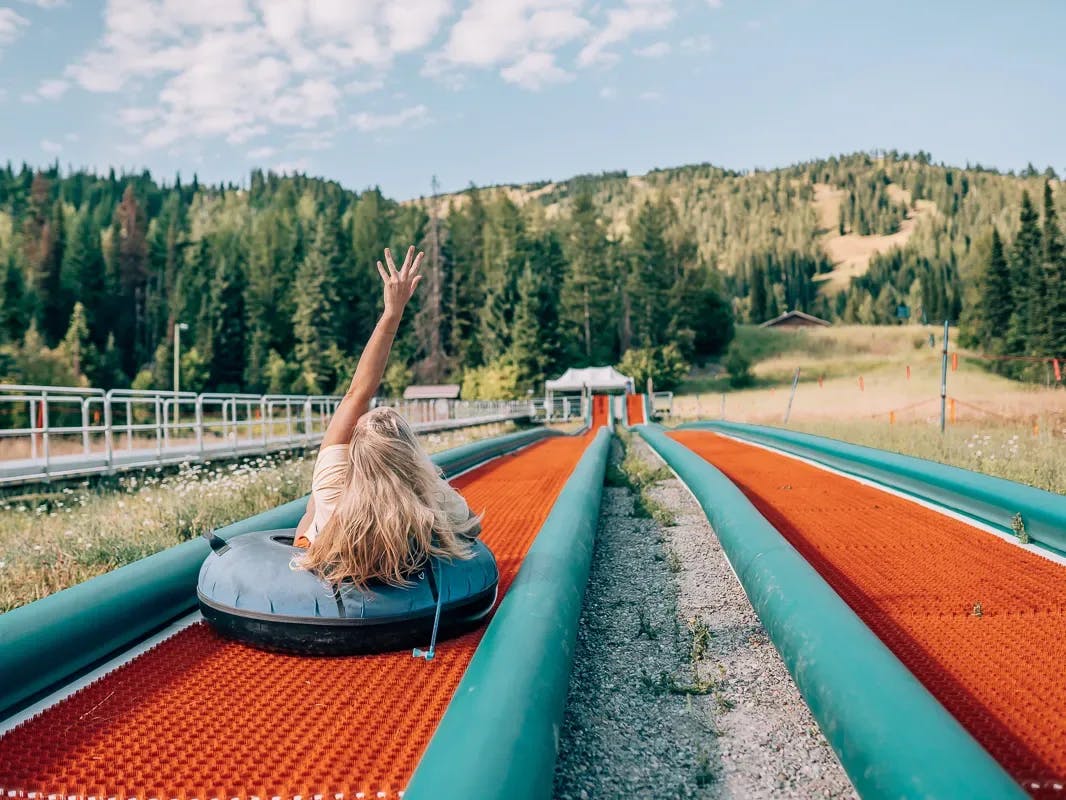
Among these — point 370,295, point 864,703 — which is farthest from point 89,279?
point 864,703

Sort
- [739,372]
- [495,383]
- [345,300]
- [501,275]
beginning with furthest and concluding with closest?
[345,300] → [501,275] → [739,372] → [495,383]

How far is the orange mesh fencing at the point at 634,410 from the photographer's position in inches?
1270

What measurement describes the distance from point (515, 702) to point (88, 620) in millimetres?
1952

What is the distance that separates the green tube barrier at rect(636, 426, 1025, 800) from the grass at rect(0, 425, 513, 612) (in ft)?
13.6

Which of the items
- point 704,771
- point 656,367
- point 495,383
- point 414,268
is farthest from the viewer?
point 656,367

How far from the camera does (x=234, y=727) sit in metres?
2.67

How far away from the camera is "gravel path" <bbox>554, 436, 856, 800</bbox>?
2357mm

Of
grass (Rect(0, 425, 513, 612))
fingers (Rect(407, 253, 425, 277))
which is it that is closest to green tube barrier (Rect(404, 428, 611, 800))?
fingers (Rect(407, 253, 425, 277))

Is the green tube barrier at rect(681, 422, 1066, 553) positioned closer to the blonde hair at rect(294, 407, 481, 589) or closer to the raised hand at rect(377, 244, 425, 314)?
the blonde hair at rect(294, 407, 481, 589)

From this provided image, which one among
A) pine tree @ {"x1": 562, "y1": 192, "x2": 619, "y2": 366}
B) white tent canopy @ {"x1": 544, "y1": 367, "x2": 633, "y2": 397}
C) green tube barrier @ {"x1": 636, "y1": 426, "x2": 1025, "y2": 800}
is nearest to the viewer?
green tube barrier @ {"x1": 636, "y1": 426, "x2": 1025, "y2": 800}

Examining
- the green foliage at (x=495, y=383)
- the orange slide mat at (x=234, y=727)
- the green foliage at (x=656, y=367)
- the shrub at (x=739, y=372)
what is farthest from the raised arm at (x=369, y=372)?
the shrub at (x=739, y=372)

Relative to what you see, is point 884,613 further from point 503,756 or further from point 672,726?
point 503,756

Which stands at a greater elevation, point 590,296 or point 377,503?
point 590,296

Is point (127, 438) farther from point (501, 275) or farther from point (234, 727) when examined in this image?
point (501, 275)
